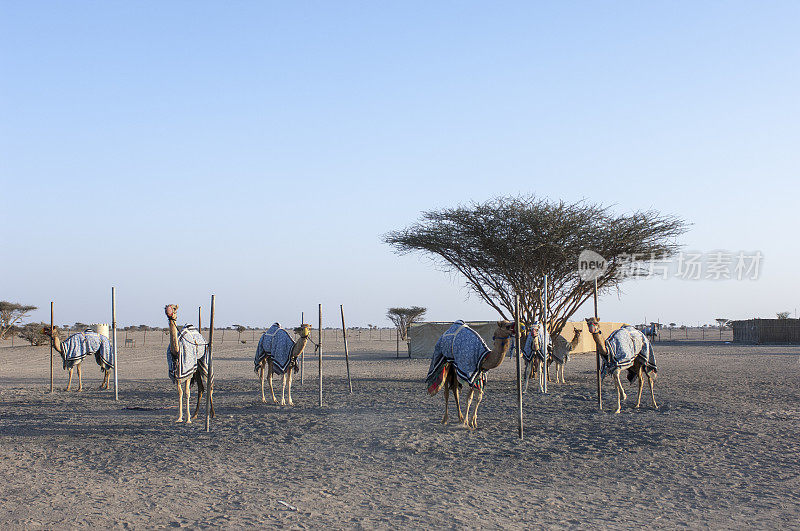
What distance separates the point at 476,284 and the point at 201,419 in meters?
13.3

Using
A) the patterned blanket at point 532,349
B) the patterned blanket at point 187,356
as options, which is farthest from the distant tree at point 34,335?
the patterned blanket at point 532,349

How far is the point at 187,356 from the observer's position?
11.9 meters

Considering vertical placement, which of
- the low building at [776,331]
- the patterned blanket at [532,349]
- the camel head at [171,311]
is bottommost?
the low building at [776,331]

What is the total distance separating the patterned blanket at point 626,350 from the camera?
13.1 meters

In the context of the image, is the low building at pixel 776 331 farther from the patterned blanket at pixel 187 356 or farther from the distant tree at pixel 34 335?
the distant tree at pixel 34 335

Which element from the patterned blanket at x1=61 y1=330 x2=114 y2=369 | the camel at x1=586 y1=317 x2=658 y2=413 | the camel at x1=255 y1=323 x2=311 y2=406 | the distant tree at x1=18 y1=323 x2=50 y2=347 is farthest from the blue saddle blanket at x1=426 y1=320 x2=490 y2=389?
the distant tree at x1=18 y1=323 x2=50 y2=347

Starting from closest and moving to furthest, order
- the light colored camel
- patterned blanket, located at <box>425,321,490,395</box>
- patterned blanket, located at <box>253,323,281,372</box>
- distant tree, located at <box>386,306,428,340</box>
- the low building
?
the light colored camel, patterned blanket, located at <box>425,321,490,395</box>, patterned blanket, located at <box>253,323,281,372</box>, the low building, distant tree, located at <box>386,306,428,340</box>

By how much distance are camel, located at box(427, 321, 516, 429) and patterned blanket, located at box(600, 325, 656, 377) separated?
3221 millimetres

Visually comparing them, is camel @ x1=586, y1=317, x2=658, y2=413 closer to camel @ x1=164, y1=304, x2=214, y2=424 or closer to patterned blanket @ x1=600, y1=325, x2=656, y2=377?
patterned blanket @ x1=600, y1=325, x2=656, y2=377

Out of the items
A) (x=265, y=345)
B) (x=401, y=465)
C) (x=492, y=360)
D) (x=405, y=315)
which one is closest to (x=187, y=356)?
(x=265, y=345)

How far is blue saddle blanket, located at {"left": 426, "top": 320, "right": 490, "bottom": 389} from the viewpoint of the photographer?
11117 mm

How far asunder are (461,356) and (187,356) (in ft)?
16.6

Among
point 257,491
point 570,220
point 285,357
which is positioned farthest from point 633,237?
point 257,491

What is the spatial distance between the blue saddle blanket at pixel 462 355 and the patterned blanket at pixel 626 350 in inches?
131
